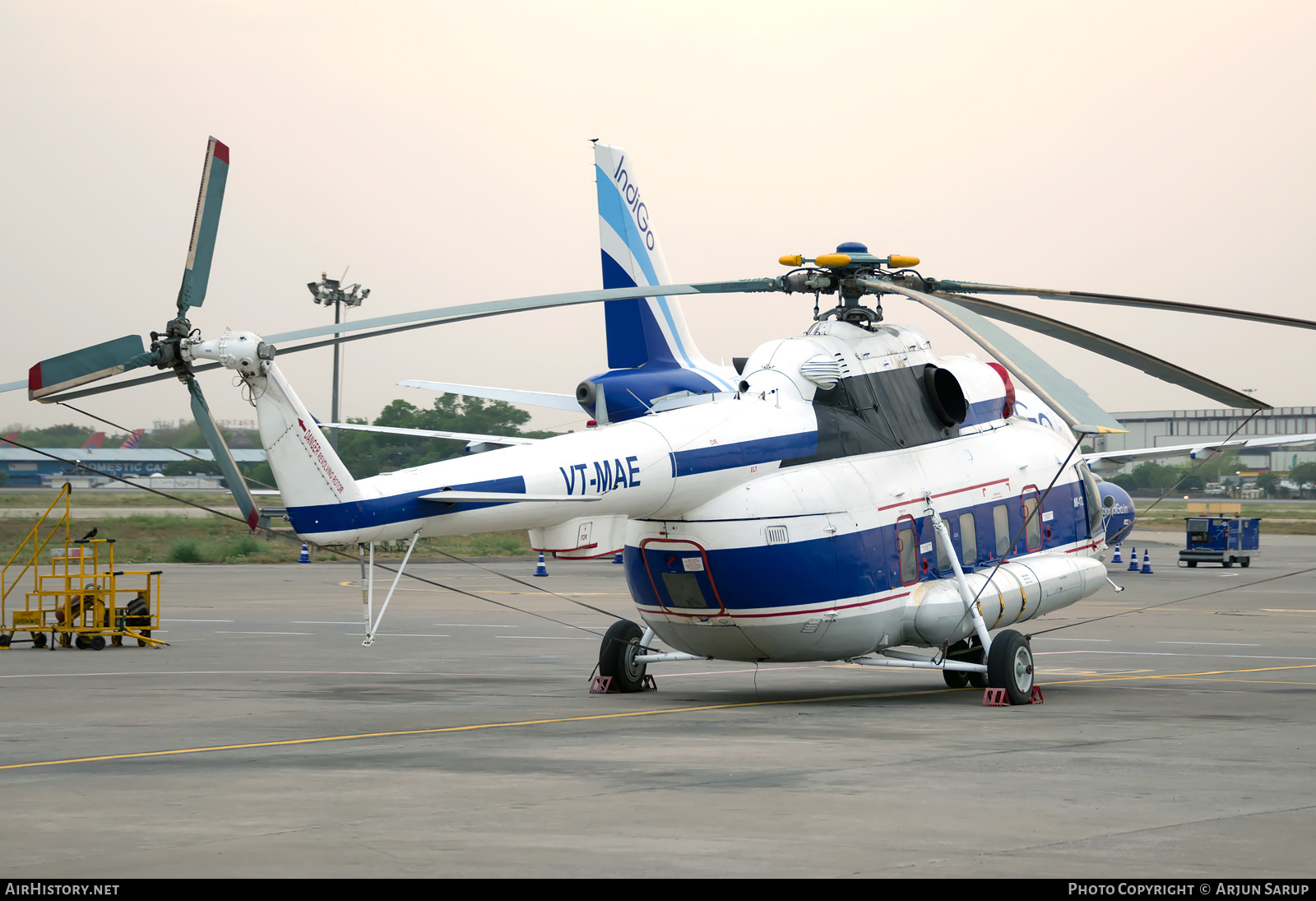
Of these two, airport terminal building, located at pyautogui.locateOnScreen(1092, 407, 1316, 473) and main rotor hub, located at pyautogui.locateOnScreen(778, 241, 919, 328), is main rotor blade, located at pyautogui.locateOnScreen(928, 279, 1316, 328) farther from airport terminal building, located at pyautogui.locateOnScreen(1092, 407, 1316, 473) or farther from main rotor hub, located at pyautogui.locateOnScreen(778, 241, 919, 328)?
airport terminal building, located at pyautogui.locateOnScreen(1092, 407, 1316, 473)

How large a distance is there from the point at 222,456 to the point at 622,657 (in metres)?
6.17

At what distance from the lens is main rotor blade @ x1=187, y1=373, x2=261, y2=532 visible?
13.3 metres

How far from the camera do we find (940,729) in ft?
46.9

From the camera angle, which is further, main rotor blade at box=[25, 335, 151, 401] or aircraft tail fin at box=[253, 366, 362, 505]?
aircraft tail fin at box=[253, 366, 362, 505]

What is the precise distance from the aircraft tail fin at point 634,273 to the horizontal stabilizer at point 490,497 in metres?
11.7

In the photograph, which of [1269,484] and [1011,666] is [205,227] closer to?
[1011,666]

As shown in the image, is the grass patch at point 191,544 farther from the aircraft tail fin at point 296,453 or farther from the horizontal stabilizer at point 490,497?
the horizontal stabilizer at point 490,497

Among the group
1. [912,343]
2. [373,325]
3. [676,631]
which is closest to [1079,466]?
[912,343]

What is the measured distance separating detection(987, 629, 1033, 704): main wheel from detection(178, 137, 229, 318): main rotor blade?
957 centimetres

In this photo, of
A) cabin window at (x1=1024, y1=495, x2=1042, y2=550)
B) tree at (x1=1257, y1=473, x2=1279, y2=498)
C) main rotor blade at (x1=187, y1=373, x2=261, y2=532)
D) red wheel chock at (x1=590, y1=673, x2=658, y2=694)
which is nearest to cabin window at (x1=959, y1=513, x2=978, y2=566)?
cabin window at (x1=1024, y1=495, x2=1042, y2=550)

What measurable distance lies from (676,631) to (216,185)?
23.4 feet

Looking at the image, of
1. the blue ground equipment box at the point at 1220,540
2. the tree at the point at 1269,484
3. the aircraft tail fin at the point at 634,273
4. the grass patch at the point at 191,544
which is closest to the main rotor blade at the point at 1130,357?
the aircraft tail fin at the point at 634,273

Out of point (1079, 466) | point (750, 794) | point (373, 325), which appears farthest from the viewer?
point (1079, 466)

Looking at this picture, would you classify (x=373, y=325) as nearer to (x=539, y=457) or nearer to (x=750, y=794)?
(x=539, y=457)
